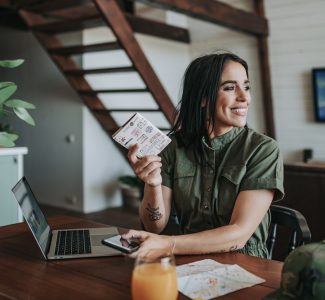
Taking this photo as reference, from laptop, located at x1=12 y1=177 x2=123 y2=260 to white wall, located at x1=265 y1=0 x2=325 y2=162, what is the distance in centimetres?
429

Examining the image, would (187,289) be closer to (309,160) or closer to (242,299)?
(242,299)

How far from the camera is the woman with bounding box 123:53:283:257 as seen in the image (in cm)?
137

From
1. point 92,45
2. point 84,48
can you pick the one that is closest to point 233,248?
point 92,45

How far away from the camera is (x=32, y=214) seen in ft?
4.26

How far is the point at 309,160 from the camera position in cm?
512

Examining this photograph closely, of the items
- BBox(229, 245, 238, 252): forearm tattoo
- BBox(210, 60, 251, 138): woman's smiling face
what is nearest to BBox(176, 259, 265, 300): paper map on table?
BBox(229, 245, 238, 252): forearm tattoo

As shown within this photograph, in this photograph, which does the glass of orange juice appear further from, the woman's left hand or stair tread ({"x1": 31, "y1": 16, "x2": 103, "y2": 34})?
stair tread ({"x1": 31, "y1": 16, "x2": 103, "y2": 34})

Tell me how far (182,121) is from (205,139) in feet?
0.44

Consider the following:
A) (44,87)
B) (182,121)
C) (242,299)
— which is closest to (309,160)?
(44,87)

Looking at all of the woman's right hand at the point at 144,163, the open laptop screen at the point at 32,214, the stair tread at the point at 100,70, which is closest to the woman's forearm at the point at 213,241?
the woman's right hand at the point at 144,163

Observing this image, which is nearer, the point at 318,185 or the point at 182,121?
the point at 182,121

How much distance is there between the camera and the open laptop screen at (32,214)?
1.22 metres

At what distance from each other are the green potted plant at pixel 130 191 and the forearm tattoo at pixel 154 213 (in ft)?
11.3

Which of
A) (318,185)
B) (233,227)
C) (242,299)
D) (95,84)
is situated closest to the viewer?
(242,299)
